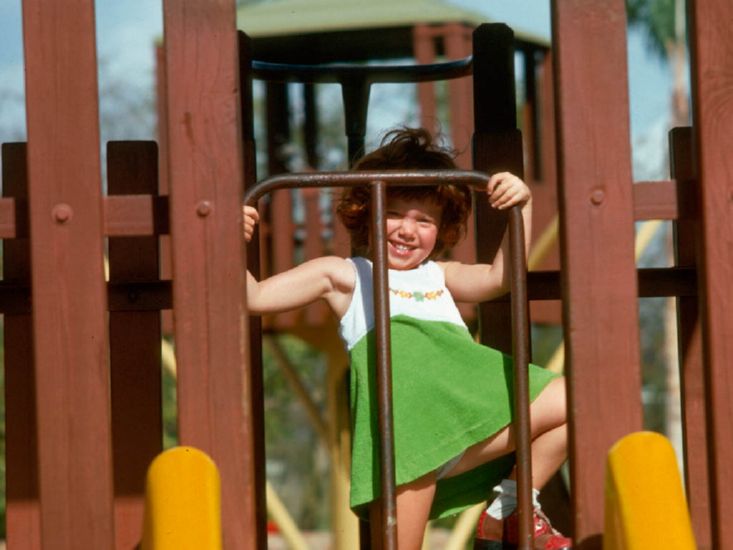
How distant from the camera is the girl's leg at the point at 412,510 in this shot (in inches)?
114

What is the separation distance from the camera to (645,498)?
7.58 feet

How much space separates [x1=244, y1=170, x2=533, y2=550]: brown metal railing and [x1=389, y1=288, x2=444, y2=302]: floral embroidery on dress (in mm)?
409

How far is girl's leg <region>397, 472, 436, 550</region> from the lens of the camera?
9.54 feet

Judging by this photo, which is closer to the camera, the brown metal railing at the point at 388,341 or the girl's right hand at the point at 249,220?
the brown metal railing at the point at 388,341

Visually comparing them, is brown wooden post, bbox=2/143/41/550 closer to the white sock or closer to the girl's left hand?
the white sock

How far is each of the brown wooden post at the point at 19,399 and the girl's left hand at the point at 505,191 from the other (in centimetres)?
134

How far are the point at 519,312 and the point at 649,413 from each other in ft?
78.5

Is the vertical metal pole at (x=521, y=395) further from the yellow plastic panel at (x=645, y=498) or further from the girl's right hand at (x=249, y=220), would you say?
the girl's right hand at (x=249, y=220)

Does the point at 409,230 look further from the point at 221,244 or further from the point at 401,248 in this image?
the point at 221,244

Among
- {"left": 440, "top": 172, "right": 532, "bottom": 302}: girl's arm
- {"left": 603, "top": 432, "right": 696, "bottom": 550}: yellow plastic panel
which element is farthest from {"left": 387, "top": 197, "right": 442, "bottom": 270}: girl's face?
{"left": 603, "top": 432, "right": 696, "bottom": 550}: yellow plastic panel

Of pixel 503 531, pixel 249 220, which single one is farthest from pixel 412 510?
pixel 249 220

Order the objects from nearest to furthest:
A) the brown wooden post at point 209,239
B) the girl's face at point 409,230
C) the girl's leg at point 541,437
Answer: the brown wooden post at point 209,239 → the girl's leg at point 541,437 → the girl's face at point 409,230

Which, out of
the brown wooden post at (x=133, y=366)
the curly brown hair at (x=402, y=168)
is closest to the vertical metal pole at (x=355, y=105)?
the curly brown hair at (x=402, y=168)

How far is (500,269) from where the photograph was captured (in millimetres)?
3092
